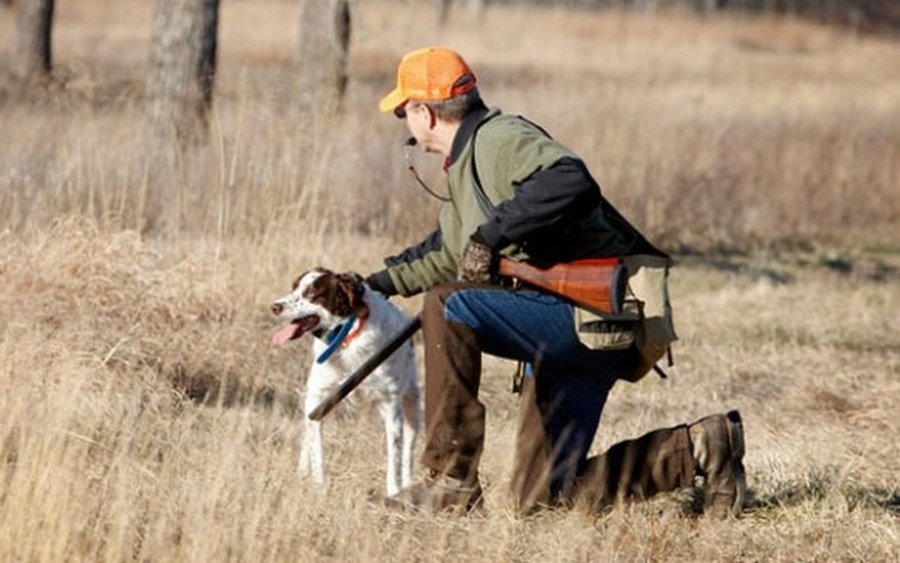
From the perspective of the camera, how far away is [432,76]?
6.56m

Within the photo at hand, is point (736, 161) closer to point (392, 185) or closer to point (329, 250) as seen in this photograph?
point (392, 185)

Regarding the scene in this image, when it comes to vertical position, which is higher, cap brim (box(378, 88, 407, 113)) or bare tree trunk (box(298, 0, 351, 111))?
cap brim (box(378, 88, 407, 113))

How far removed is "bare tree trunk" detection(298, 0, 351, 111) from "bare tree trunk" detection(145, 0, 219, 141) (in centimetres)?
147

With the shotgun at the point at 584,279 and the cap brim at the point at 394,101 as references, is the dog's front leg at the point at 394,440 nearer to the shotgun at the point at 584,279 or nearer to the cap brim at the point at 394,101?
the shotgun at the point at 584,279

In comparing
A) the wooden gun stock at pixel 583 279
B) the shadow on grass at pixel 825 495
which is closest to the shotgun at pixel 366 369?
the wooden gun stock at pixel 583 279

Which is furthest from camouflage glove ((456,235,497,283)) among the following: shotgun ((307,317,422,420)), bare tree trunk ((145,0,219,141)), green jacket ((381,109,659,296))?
bare tree trunk ((145,0,219,141))

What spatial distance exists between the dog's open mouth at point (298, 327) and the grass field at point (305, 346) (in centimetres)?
32

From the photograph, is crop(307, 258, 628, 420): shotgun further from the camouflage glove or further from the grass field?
the grass field

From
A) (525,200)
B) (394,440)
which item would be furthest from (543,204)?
(394,440)

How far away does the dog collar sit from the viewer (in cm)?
754

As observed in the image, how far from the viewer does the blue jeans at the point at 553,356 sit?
6527mm

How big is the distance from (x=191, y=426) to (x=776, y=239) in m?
10.8

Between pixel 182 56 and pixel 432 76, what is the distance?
26.9 feet

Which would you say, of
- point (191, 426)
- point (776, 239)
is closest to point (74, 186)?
point (191, 426)
